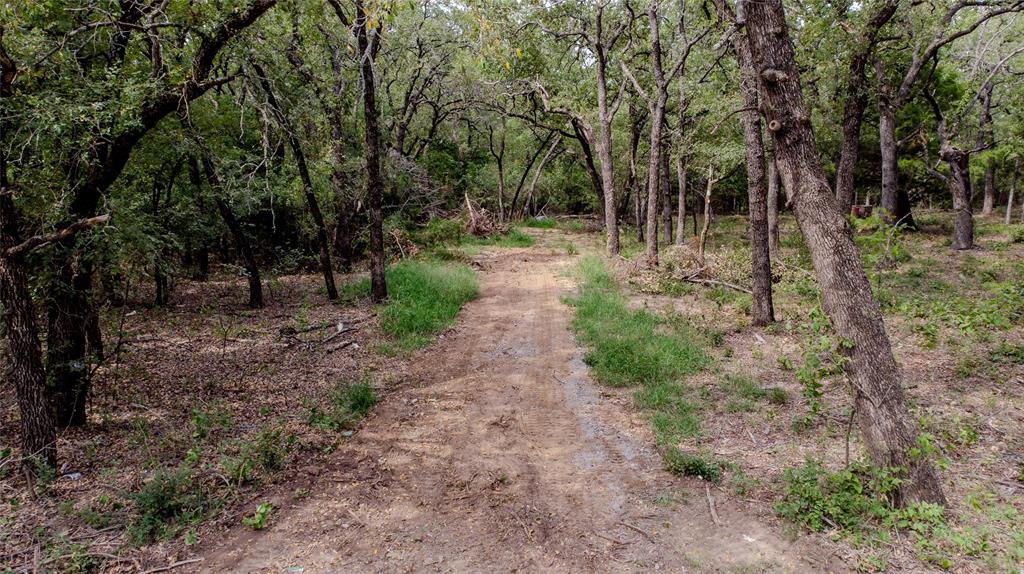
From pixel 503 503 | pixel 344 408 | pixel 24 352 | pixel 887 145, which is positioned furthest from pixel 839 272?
pixel 887 145

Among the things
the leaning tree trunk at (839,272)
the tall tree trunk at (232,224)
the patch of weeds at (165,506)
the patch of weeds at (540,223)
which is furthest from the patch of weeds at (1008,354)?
the patch of weeds at (540,223)

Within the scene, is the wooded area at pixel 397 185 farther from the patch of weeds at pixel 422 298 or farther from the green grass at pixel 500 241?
the green grass at pixel 500 241

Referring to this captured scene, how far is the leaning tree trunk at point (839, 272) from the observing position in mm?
4023

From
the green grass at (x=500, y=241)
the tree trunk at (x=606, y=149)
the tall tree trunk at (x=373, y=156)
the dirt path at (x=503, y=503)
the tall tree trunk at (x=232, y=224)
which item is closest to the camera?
the dirt path at (x=503, y=503)

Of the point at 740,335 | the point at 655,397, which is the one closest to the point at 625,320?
the point at 740,335

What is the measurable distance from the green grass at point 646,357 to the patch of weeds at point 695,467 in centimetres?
33

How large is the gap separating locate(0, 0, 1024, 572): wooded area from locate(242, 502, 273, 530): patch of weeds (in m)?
0.53

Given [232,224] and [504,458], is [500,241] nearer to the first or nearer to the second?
[232,224]

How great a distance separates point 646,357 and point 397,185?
43.9 feet

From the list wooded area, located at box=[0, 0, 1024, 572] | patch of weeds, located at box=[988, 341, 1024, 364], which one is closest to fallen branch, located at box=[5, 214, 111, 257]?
wooded area, located at box=[0, 0, 1024, 572]

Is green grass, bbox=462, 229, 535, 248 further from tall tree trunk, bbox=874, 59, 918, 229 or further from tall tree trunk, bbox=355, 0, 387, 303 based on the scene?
tall tree trunk, bbox=874, 59, 918, 229

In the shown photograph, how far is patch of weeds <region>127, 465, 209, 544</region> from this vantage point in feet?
13.3

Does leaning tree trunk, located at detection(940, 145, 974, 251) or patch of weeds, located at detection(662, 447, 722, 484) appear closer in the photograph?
patch of weeds, located at detection(662, 447, 722, 484)

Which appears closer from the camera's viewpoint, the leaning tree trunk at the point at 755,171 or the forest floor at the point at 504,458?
the forest floor at the point at 504,458
